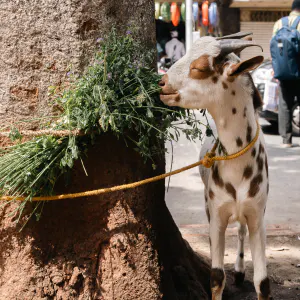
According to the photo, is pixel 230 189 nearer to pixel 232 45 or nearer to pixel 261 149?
pixel 261 149

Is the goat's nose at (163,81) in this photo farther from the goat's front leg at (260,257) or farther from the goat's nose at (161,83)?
the goat's front leg at (260,257)

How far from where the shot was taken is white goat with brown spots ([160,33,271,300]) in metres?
3.36

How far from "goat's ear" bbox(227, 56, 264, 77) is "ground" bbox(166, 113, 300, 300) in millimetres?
2104

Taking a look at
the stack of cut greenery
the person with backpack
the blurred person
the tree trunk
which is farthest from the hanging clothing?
the stack of cut greenery

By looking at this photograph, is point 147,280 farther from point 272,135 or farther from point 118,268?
point 272,135

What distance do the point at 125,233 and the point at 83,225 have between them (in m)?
0.31

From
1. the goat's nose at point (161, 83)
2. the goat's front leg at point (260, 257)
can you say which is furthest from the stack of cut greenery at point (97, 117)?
the goat's front leg at point (260, 257)

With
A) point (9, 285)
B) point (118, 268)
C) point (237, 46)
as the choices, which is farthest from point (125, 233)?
point (237, 46)

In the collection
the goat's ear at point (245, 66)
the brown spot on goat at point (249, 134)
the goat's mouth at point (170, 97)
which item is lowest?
the brown spot on goat at point (249, 134)

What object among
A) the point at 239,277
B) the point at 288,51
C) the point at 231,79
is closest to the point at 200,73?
the point at 231,79

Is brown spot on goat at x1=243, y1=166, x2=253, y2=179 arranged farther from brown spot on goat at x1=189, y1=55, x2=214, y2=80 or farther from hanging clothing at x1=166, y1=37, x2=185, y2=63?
hanging clothing at x1=166, y1=37, x2=185, y2=63

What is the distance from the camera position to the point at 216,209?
374 centimetres

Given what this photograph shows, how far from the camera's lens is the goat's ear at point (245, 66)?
10.4 ft

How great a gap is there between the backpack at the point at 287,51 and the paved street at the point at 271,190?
1.52 m
